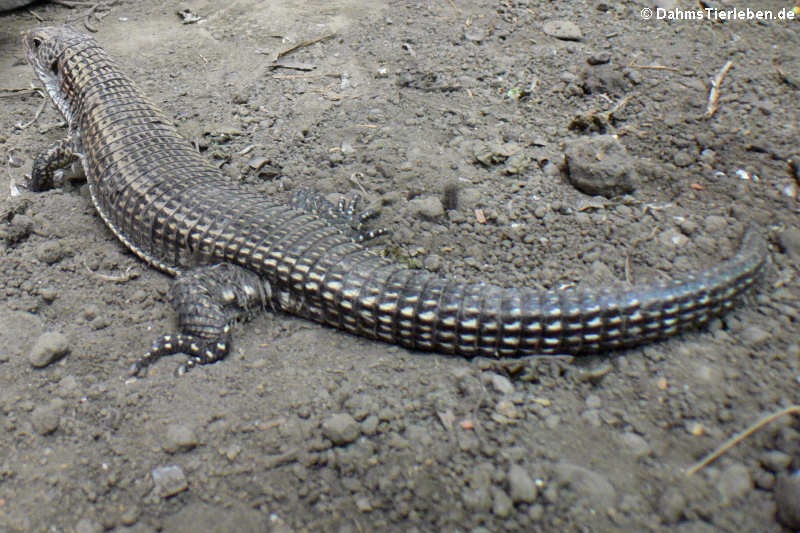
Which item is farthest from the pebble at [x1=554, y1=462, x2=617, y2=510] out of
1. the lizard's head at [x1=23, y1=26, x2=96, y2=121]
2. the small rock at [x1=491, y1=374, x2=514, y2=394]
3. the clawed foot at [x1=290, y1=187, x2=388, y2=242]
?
the lizard's head at [x1=23, y1=26, x2=96, y2=121]

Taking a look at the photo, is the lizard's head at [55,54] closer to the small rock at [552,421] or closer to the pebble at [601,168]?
the pebble at [601,168]

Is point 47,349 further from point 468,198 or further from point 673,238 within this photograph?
point 673,238

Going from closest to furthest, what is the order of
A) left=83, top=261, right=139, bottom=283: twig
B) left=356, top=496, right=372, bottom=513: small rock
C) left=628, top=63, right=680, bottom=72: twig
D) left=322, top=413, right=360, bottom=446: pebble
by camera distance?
left=356, top=496, right=372, bottom=513: small rock
left=322, top=413, right=360, bottom=446: pebble
left=83, top=261, right=139, bottom=283: twig
left=628, top=63, right=680, bottom=72: twig

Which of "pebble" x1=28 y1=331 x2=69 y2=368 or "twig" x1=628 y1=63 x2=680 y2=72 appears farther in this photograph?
"twig" x1=628 y1=63 x2=680 y2=72

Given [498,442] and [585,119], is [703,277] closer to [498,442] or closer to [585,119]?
[498,442]

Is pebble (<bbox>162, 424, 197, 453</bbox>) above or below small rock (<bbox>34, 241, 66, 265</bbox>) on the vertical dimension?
below

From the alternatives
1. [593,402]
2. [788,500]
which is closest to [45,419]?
[593,402]

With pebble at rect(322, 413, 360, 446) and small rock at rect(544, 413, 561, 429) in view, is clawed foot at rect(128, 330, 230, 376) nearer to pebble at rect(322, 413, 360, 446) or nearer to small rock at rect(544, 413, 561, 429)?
pebble at rect(322, 413, 360, 446)
